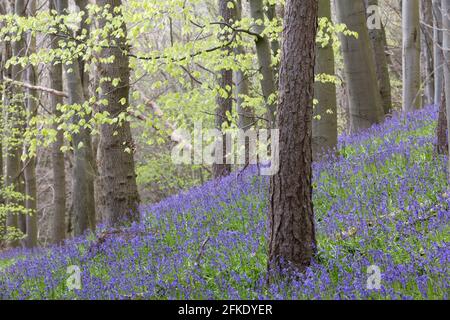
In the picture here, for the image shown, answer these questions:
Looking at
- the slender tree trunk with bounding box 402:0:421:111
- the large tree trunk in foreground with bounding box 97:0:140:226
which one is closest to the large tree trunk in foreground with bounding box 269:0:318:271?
the large tree trunk in foreground with bounding box 97:0:140:226

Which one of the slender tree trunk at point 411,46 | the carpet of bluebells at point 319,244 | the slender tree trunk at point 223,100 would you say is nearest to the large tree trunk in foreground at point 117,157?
the carpet of bluebells at point 319,244

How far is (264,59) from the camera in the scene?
9773mm

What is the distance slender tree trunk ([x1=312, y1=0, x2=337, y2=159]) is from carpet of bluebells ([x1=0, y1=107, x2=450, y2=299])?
42 cm

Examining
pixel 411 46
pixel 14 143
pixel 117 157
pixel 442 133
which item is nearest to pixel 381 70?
pixel 411 46

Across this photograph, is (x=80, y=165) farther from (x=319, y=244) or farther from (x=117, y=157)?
(x=319, y=244)

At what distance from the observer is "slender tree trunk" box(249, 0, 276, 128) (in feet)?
31.5

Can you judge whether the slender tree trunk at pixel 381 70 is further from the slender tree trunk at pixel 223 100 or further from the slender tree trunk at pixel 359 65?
the slender tree trunk at pixel 223 100

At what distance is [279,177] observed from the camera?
5.47m

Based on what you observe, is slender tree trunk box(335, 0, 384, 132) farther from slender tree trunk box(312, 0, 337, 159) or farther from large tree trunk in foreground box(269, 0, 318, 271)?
large tree trunk in foreground box(269, 0, 318, 271)

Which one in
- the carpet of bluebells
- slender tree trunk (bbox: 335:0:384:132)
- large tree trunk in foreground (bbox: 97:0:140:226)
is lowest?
the carpet of bluebells

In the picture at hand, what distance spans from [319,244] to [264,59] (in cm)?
471

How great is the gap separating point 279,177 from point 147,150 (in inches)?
1286
